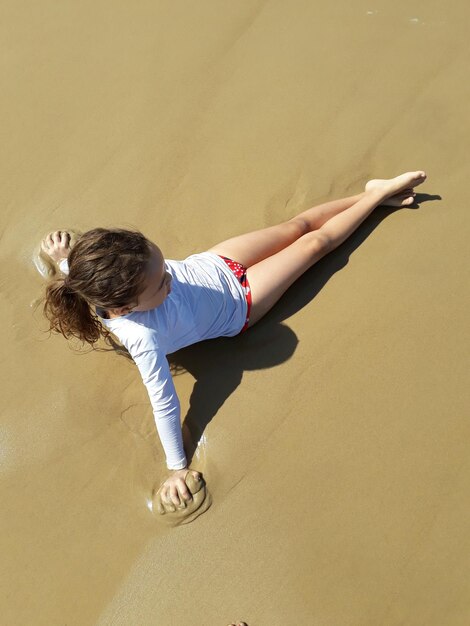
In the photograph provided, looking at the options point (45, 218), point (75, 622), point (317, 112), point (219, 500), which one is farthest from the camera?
point (317, 112)

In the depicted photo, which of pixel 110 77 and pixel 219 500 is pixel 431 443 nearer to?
pixel 219 500

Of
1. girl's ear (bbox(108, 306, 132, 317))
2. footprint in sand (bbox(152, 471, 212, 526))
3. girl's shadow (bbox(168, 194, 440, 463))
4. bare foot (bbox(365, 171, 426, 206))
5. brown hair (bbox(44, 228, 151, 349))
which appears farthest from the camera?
bare foot (bbox(365, 171, 426, 206))

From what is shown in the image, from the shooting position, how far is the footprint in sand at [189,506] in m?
2.34

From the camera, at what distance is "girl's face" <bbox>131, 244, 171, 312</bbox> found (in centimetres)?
214

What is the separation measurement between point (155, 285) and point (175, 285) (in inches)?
10.5

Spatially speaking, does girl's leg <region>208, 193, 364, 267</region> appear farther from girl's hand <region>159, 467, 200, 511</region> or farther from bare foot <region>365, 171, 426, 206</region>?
girl's hand <region>159, 467, 200, 511</region>

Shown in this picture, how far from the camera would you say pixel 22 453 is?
2439 millimetres

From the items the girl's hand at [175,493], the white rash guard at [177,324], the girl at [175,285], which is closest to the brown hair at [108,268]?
the girl at [175,285]

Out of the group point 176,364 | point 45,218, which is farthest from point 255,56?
point 176,364

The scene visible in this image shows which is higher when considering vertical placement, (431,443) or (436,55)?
(436,55)

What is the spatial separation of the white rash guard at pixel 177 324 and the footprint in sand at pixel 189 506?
0.08 metres

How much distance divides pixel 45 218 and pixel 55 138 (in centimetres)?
43

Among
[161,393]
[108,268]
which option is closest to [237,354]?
[161,393]

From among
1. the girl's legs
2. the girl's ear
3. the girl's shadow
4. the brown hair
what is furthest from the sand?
the brown hair
